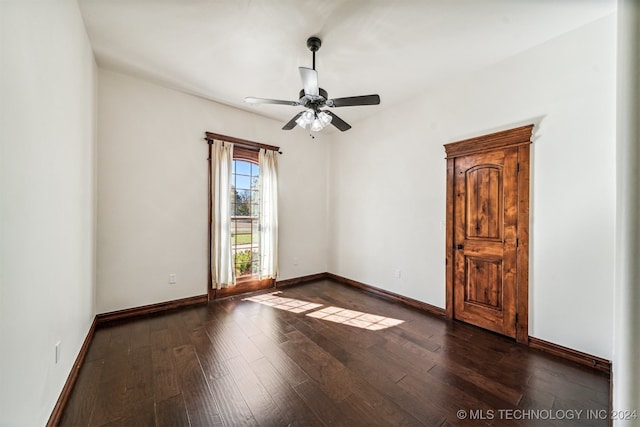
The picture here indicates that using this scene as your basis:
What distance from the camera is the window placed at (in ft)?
13.4

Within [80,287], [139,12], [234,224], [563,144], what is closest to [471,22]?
[563,144]

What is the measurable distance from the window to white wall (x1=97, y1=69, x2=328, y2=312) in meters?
0.44

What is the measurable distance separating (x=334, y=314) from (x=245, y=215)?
2163mm

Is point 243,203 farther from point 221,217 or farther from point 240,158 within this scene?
point 240,158

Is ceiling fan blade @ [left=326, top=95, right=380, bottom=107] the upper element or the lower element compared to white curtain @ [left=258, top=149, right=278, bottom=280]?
upper

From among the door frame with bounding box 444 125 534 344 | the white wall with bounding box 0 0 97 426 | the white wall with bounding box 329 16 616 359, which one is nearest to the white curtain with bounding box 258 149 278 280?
the white wall with bounding box 329 16 616 359

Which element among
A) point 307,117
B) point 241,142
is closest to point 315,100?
point 307,117

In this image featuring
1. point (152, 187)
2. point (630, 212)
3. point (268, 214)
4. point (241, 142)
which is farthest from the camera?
point (268, 214)

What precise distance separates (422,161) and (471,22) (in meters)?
1.64

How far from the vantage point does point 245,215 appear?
4.21 metres

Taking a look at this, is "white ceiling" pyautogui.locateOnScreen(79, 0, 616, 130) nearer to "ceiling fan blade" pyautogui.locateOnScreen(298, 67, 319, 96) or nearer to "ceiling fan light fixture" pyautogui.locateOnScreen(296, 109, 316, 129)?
"ceiling fan blade" pyautogui.locateOnScreen(298, 67, 319, 96)

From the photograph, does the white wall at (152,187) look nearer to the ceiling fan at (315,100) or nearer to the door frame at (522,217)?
the ceiling fan at (315,100)

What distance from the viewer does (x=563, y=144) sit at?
7.86 ft

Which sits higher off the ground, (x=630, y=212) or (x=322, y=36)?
(x=322, y=36)
